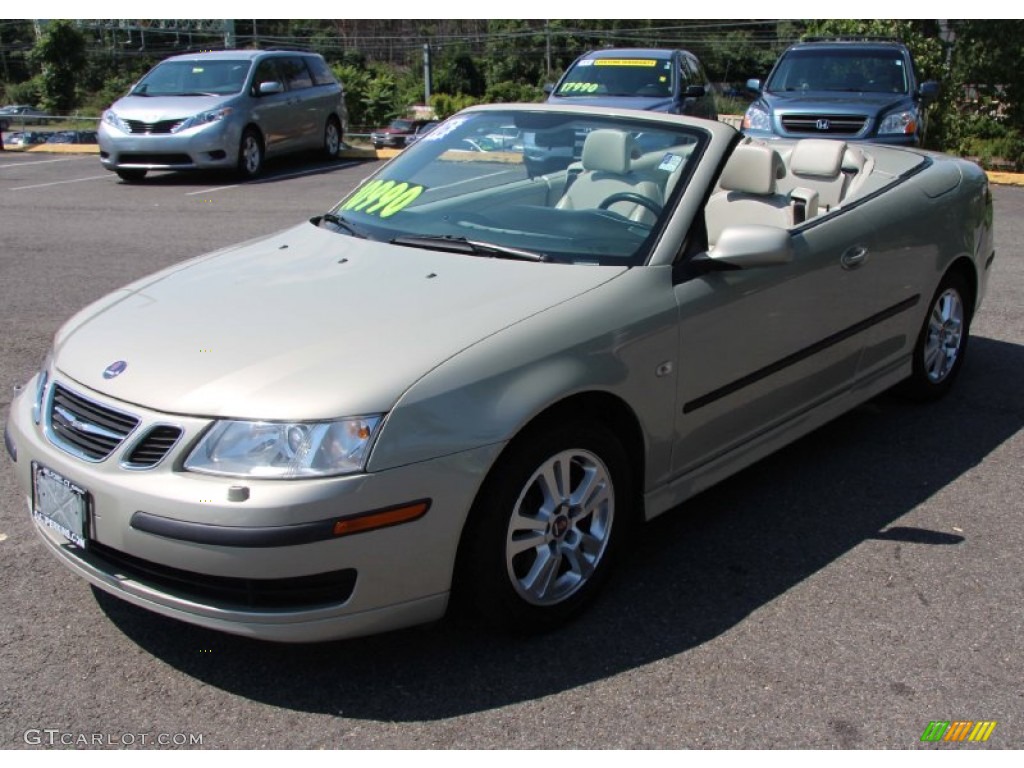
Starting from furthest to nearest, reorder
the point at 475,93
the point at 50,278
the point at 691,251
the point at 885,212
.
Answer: the point at 475,93 < the point at 50,278 < the point at 885,212 < the point at 691,251

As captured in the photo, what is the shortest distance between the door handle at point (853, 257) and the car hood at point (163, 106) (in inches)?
456

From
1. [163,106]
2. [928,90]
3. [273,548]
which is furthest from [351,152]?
[273,548]

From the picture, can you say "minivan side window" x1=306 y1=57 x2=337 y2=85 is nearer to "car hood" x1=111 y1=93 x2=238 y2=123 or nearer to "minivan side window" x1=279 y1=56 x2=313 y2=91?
"minivan side window" x1=279 y1=56 x2=313 y2=91

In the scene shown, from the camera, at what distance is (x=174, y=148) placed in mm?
14234

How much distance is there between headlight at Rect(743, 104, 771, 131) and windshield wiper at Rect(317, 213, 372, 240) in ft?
32.5

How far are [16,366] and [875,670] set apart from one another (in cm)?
482

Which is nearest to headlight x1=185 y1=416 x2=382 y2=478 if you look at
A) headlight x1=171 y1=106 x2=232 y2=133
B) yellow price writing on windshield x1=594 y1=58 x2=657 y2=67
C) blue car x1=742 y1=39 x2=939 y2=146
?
blue car x1=742 y1=39 x2=939 y2=146

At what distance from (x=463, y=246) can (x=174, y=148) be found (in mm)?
11296

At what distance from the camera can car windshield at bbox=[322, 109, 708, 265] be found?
397 cm

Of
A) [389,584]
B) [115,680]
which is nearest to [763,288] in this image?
[389,584]

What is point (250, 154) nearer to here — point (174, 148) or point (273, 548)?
point (174, 148)

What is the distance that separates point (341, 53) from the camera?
133ft

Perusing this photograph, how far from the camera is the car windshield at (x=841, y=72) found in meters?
13.4

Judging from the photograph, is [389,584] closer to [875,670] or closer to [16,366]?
[875,670]
